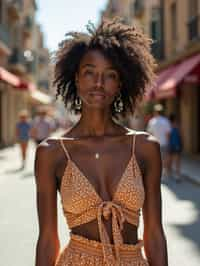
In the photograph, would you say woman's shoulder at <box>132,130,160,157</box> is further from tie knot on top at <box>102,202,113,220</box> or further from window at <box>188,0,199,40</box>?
window at <box>188,0,199,40</box>

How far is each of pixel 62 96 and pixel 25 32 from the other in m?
43.5

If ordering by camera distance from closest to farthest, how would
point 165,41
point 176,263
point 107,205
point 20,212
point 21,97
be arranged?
1. point 107,205
2. point 176,263
3. point 20,212
4. point 165,41
5. point 21,97

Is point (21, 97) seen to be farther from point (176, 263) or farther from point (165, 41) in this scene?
point (176, 263)

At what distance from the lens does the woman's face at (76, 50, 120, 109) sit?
6.77ft

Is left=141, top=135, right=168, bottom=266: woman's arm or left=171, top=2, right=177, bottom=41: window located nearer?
left=141, top=135, right=168, bottom=266: woman's arm

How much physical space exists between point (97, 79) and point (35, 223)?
245 inches

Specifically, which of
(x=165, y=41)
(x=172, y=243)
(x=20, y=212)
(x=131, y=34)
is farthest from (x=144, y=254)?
(x=165, y=41)

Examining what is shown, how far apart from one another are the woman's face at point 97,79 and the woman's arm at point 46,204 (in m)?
0.25

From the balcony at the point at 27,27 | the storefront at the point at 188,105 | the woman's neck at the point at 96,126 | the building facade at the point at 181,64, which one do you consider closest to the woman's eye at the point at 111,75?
the woman's neck at the point at 96,126

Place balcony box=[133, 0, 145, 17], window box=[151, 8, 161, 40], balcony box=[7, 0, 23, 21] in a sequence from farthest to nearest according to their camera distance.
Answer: balcony box=[133, 0, 145, 17]
balcony box=[7, 0, 23, 21]
window box=[151, 8, 161, 40]

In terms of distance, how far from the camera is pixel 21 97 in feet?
143

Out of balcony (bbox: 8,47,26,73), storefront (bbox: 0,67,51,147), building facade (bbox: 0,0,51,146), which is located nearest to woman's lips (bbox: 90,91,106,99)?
building facade (bbox: 0,0,51,146)

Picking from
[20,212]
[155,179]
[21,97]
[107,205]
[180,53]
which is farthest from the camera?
[21,97]

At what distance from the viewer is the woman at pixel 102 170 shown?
76.4 inches
